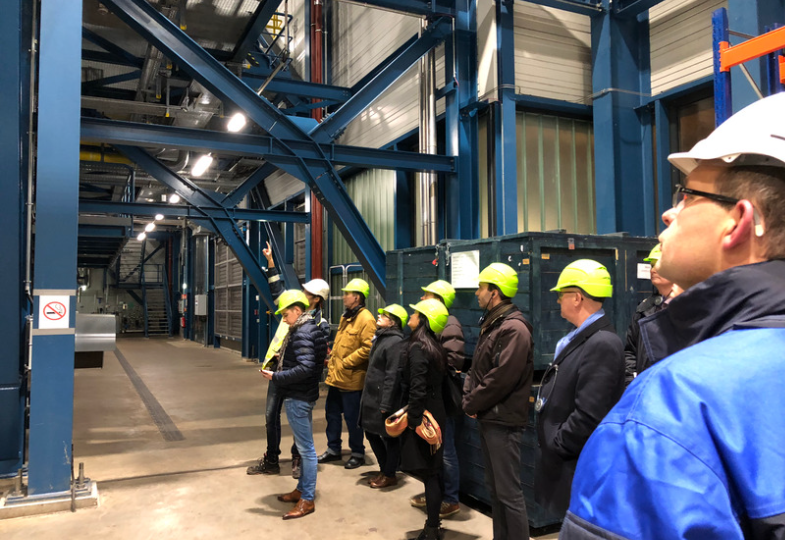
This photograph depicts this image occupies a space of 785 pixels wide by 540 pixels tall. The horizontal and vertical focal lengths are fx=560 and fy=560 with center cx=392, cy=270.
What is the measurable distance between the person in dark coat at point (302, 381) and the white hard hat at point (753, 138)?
4.31 metres

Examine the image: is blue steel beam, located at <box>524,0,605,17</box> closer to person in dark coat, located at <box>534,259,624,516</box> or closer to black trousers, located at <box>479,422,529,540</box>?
person in dark coat, located at <box>534,259,624,516</box>

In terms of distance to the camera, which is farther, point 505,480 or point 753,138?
point 505,480

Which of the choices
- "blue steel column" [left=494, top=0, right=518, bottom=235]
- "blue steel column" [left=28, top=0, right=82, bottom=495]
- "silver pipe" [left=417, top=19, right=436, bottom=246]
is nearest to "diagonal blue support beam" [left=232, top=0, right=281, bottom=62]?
"silver pipe" [left=417, top=19, right=436, bottom=246]

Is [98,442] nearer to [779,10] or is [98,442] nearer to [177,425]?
[177,425]

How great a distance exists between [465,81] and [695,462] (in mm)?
8790

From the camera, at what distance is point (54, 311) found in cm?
542

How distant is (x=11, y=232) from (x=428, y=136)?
595 centimetres

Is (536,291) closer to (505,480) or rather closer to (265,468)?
(505,480)

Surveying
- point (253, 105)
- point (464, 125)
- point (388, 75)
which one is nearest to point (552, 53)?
point (464, 125)

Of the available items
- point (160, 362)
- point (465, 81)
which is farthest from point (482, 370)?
point (160, 362)

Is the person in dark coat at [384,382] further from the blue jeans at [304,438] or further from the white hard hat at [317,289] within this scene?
the white hard hat at [317,289]

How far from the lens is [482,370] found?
412 cm

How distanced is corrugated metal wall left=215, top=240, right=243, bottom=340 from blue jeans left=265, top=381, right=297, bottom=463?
14.4 meters

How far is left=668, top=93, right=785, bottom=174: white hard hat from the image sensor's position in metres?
0.97
